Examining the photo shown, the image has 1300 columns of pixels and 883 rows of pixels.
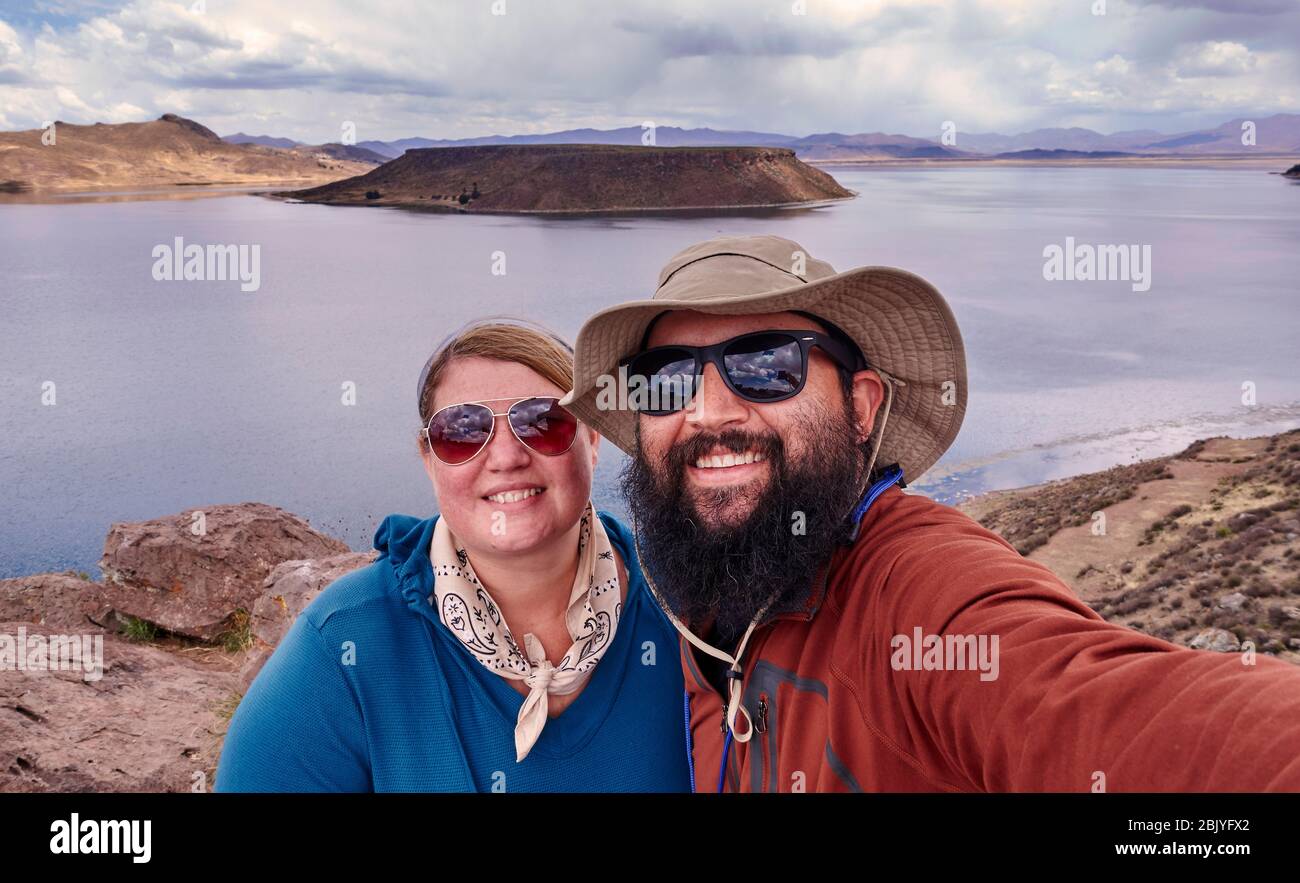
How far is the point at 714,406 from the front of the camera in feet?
6.85

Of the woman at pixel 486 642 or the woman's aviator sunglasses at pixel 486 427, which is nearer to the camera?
the woman at pixel 486 642

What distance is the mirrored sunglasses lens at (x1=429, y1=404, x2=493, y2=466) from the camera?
2.35 m

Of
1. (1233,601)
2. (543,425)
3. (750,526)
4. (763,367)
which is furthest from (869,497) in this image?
(1233,601)

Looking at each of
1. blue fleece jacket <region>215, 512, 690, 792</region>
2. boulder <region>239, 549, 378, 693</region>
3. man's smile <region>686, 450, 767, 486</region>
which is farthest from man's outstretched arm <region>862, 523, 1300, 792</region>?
boulder <region>239, 549, 378, 693</region>

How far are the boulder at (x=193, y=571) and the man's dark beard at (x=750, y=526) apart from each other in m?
6.54

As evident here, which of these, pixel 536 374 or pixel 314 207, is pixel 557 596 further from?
pixel 314 207

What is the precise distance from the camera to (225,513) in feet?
26.6

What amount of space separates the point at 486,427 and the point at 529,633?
0.56m

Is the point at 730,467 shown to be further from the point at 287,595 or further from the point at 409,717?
the point at 287,595

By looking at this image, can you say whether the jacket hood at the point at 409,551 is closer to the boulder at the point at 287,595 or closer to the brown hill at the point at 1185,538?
the boulder at the point at 287,595

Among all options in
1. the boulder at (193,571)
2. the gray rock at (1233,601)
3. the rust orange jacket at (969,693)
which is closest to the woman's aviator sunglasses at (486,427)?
the rust orange jacket at (969,693)

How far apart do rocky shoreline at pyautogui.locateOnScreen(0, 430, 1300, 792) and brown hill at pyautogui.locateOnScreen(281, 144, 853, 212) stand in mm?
79298

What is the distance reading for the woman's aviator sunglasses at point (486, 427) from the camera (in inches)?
92.8
